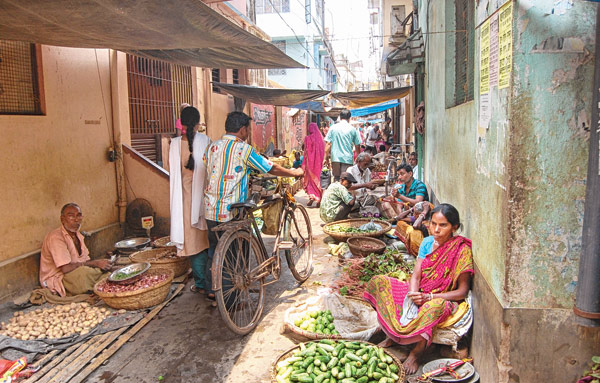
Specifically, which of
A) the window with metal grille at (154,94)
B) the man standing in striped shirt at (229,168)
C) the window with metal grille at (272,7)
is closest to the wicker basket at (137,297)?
the man standing in striped shirt at (229,168)

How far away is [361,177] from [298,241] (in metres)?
3.23

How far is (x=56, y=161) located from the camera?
566 centimetres

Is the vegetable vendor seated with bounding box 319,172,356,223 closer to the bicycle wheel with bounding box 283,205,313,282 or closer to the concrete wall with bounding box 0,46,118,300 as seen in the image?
the bicycle wheel with bounding box 283,205,313,282

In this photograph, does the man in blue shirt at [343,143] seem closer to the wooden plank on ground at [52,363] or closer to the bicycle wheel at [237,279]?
the bicycle wheel at [237,279]

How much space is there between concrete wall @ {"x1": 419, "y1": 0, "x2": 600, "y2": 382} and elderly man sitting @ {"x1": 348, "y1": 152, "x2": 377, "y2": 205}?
5.14 metres

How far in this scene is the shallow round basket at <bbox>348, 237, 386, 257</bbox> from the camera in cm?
585

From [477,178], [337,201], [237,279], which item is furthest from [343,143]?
[477,178]

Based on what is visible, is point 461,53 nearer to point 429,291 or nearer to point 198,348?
point 429,291

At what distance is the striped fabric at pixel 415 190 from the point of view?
260 inches

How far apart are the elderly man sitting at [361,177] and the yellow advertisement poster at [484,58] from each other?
192 inches

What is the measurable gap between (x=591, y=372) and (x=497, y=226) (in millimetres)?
898

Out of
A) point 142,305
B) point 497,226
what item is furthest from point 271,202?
point 497,226

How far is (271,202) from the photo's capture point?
4762 mm

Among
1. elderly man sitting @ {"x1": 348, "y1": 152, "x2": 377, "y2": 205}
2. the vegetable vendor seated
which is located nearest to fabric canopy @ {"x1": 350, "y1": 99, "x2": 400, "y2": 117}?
elderly man sitting @ {"x1": 348, "y1": 152, "x2": 377, "y2": 205}
